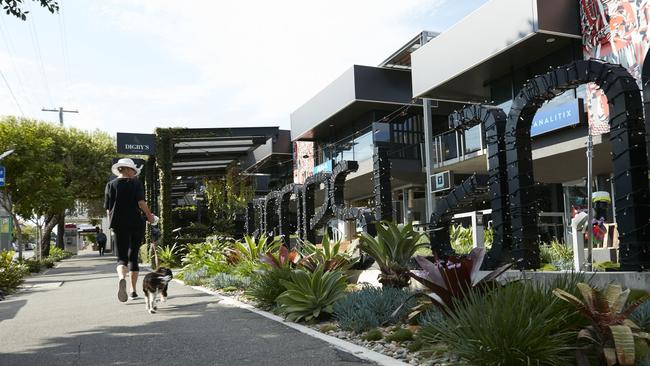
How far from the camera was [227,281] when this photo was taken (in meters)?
10.2

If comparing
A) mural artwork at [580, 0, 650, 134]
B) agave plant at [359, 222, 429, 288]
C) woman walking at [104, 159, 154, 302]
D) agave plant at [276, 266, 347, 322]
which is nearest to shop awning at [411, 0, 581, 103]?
mural artwork at [580, 0, 650, 134]

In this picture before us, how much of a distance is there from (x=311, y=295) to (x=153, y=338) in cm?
180

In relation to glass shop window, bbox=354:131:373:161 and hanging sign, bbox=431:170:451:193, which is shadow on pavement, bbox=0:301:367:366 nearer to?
hanging sign, bbox=431:170:451:193

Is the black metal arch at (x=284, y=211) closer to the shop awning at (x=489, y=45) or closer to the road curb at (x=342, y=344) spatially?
the shop awning at (x=489, y=45)

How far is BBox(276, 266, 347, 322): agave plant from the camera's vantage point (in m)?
6.39

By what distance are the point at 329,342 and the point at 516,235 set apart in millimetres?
2942

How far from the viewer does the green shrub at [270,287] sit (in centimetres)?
748

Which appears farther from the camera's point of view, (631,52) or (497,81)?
(497,81)

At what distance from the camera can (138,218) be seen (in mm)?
7660

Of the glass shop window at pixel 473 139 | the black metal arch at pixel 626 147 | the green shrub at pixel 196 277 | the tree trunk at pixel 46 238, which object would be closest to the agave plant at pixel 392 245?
the black metal arch at pixel 626 147

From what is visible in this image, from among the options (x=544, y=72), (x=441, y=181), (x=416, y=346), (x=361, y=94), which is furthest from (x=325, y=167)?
(x=416, y=346)

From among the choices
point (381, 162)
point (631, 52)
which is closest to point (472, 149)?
point (631, 52)

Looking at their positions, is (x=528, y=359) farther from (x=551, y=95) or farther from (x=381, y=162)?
(x=381, y=162)

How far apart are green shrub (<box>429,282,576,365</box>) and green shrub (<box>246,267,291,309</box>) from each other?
12.9ft
